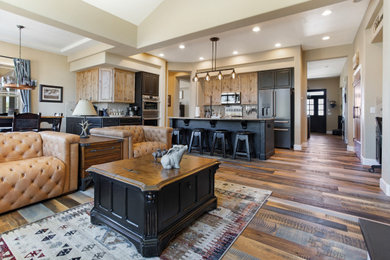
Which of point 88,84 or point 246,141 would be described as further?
point 88,84

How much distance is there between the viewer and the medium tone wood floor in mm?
1575

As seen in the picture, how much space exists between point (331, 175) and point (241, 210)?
2270 mm

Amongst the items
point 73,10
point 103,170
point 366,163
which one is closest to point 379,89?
point 366,163

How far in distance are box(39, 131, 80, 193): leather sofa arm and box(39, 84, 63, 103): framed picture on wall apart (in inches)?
186

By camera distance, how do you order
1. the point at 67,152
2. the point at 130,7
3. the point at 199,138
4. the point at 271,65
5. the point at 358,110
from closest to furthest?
1. the point at 67,152
2. the point at 130,7
3. the point at 358,110
4. the point at 199,138
5. the point at 271,65

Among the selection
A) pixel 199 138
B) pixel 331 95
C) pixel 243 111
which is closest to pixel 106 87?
pixel 199 138

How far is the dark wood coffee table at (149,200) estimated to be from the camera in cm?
152

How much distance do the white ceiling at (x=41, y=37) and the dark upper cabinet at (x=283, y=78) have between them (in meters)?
5.59

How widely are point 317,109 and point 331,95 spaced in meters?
1.07

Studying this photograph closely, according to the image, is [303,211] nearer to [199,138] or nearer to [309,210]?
[309,210]

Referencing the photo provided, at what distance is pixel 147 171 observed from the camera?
1.84 meters

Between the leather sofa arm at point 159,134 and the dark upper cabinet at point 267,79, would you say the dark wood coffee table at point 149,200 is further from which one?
the dark upper cabinet at point 267,79

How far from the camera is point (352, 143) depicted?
596 cm

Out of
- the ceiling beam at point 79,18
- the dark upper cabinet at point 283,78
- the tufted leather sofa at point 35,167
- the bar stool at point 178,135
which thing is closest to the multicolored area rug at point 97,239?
the tufted leather sofa at point 35,167
